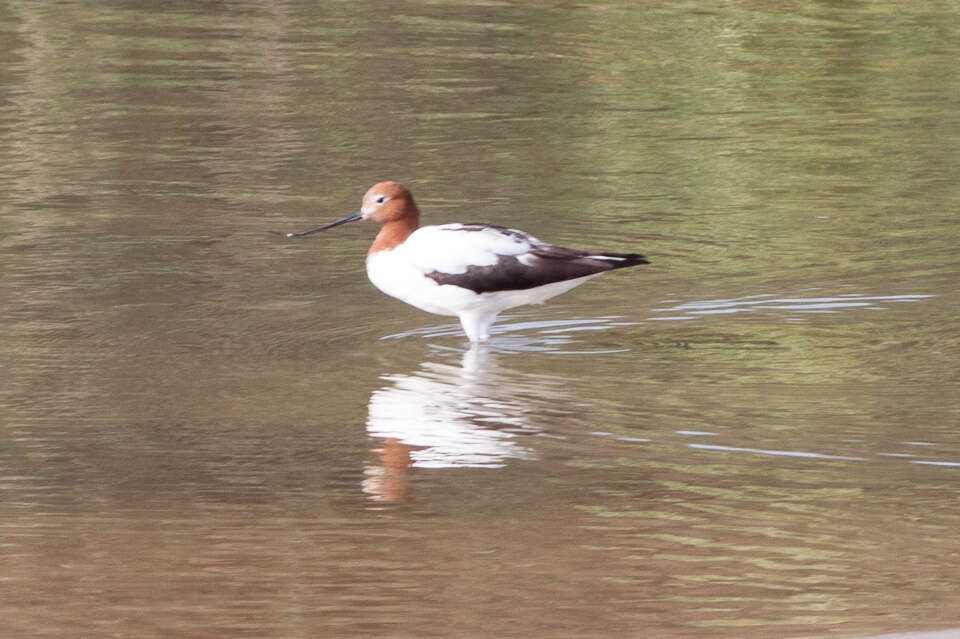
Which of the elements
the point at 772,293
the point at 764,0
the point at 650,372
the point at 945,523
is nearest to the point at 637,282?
the point at 772,293

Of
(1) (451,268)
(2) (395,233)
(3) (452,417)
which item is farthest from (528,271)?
(3) (452,417)

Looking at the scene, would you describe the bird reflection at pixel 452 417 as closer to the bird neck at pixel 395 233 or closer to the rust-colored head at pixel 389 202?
the bird neck at pixel 395 233

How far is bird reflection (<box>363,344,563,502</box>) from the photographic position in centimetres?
734

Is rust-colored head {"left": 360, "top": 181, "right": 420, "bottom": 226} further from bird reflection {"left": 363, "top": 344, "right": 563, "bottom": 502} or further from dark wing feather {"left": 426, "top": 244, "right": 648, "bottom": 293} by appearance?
bird reflection {"left": 363, "top": 344, "right": 563, "bottom": 502}

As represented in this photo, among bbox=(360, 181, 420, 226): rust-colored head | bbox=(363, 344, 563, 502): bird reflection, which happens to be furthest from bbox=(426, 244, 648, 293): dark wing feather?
bbox=(360, 181, 420, 226): rust-colored head

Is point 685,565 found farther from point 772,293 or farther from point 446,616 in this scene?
point 772,293

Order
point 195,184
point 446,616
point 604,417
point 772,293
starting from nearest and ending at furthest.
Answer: point 446,616, point 604,417, point 772,293, point 195,184

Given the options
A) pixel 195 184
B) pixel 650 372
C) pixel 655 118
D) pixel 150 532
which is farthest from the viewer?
pixel 655 118

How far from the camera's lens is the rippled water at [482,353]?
5.98 metres

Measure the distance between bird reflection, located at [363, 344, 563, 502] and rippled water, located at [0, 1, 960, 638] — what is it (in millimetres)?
25

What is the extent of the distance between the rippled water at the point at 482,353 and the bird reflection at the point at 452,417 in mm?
25

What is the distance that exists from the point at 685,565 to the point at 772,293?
4268 millimetres

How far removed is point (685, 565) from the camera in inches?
239

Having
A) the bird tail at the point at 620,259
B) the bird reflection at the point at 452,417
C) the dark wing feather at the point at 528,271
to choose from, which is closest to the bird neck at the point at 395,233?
the dark wing feather at the point at 528,271
